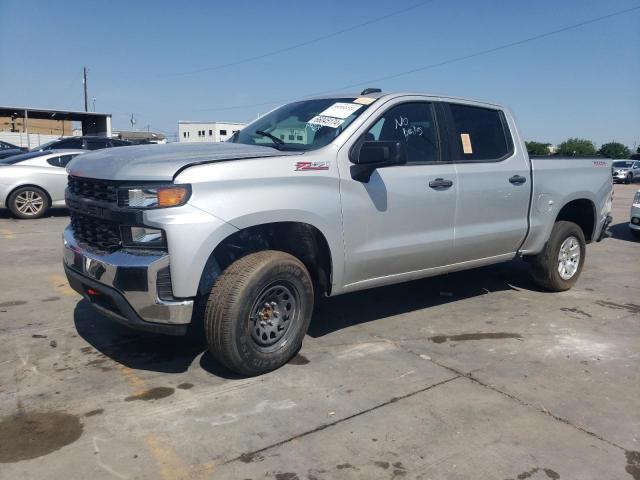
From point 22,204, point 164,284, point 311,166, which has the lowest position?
point 22,204

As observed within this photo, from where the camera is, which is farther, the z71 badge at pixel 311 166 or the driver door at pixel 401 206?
the driver door at pixel 401 206

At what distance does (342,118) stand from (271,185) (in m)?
1.00

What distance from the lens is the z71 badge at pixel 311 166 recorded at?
3.89 meters

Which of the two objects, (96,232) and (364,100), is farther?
(364,100)

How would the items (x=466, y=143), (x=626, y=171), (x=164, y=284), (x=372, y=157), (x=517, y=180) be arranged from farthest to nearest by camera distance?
1. (x=626, y=171)
2. (x=517, y=180)
3. (x=466, y=143)
4. (x=372, y=157)
5. (x=164, y=284)

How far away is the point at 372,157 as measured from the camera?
403cm

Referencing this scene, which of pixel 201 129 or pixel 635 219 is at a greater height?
pixel 201 129

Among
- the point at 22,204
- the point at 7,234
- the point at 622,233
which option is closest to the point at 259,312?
the point at 7,234

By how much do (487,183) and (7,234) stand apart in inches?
317

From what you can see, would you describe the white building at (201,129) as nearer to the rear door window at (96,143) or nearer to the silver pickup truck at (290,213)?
the rear door window at (96,143)

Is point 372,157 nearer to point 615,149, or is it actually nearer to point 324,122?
point 324,122

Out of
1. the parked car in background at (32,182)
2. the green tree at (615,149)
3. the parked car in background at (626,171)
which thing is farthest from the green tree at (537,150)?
the green tree at (615,149)

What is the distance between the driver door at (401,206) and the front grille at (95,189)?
1.57 meters

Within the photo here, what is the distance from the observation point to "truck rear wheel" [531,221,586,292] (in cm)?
607
